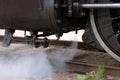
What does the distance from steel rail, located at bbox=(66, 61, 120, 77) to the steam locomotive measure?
21 centimetres

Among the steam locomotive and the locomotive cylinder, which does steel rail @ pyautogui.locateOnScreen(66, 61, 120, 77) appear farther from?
the locomotive cylinder

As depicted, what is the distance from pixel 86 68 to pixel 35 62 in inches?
34.9

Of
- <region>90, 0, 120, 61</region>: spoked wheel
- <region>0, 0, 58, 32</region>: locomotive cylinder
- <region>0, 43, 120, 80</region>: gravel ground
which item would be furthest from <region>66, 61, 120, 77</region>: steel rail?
<region>0, 0, 58, 32</region>: locomotive cylinder

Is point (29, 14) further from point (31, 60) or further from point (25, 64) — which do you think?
point (31, 60)

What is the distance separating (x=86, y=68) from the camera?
4.48 m

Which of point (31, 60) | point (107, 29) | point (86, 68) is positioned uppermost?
point (107, 29)

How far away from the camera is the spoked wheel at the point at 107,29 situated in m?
4.09

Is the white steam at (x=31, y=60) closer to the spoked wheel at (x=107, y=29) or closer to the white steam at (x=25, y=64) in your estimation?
the white steam at (x=25, y=64)

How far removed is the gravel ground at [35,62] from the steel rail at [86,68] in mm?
82

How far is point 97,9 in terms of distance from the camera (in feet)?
13.6

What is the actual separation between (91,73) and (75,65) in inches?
22.5

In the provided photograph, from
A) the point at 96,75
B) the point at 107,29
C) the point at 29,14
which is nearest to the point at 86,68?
the point at 96,75

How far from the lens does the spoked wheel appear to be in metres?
4.09

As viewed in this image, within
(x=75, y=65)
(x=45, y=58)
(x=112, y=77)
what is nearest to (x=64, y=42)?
(x=45, y=58)
